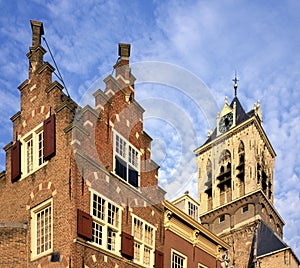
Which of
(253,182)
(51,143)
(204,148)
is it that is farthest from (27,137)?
(204,148)

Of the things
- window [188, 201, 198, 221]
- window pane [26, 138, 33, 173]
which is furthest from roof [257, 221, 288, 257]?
window pane [26, 138, 33, 173]

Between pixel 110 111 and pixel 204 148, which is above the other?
pixel 204 148

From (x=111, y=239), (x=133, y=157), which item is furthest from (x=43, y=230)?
(x=133, y=157)

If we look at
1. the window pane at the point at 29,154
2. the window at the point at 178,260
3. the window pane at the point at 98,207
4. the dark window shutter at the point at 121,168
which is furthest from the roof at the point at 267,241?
the window pane at the point at 29,154

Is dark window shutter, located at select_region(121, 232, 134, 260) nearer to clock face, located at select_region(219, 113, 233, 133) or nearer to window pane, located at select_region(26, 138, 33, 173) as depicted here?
window pane, located at select_region(26, 138, 33, 173)

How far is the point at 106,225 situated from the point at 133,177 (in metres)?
3.33

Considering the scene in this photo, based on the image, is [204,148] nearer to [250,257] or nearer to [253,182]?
[253,182]

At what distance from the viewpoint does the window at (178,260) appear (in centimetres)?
2326

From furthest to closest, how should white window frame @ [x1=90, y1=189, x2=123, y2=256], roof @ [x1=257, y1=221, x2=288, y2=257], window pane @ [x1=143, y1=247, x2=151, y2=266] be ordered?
roof @ [x1=257, y1=221, x2=288, y2=257]
window pane @ [x1=143, y1=247, x2=151, y2=266]
white window frame @ [x1=90, y1=189, x2=123, y2=256]

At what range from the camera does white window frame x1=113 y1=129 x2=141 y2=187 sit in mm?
20831

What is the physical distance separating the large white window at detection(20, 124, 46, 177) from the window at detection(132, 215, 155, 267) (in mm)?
4365

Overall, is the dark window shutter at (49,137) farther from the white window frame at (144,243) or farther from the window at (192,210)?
the window at (192,210)

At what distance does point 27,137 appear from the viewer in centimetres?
2048

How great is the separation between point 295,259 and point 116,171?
88.7ft
